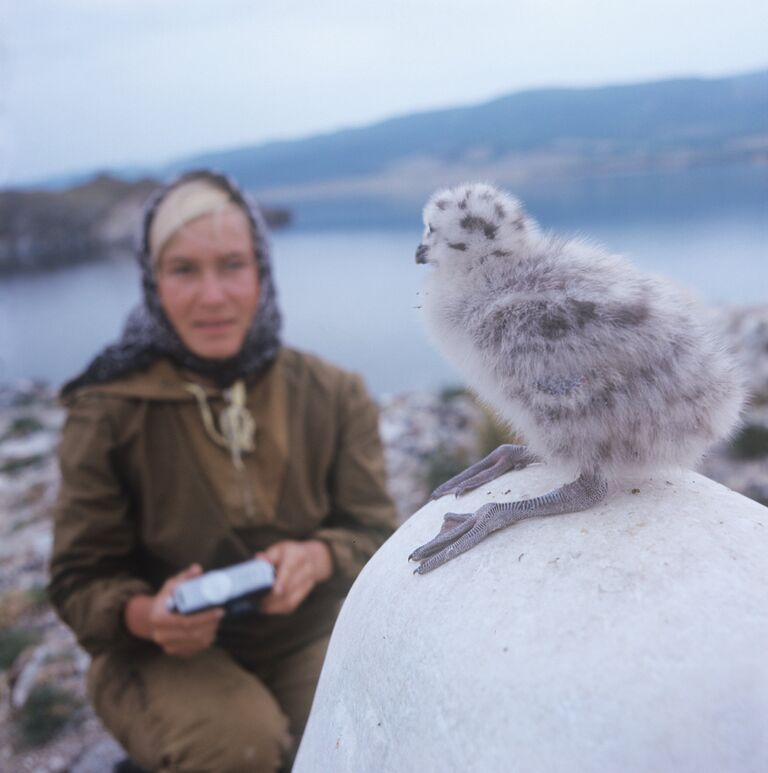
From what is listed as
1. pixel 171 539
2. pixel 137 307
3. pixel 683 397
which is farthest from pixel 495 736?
pixel 137 307

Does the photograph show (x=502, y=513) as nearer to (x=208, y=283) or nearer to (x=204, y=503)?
(x=204, y=503)

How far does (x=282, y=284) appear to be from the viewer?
15766 mm

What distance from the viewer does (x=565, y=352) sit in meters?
1.56

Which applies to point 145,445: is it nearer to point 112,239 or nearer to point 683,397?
point 683,397

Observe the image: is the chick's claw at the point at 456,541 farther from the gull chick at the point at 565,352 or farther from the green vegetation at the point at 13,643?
the green vegetation at the point at 13,643

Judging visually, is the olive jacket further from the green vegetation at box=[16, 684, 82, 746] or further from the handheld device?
the green vegetation at box=[16, 684, 82, 746]

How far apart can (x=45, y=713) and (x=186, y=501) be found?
2157mm

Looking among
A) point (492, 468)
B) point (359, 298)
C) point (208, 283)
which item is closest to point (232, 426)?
point (208, 283)

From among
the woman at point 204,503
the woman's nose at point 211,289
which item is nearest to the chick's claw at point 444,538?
the woman at point 204,503

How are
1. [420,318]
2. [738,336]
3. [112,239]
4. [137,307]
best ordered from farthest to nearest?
[112,239] → [738,336] → [137,307] → [420,318]

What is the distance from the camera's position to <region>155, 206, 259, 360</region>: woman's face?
329 cm

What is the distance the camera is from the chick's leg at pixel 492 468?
190 centimetres

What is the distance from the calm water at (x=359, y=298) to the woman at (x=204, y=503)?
47.5 inches

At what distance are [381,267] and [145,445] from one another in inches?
392
